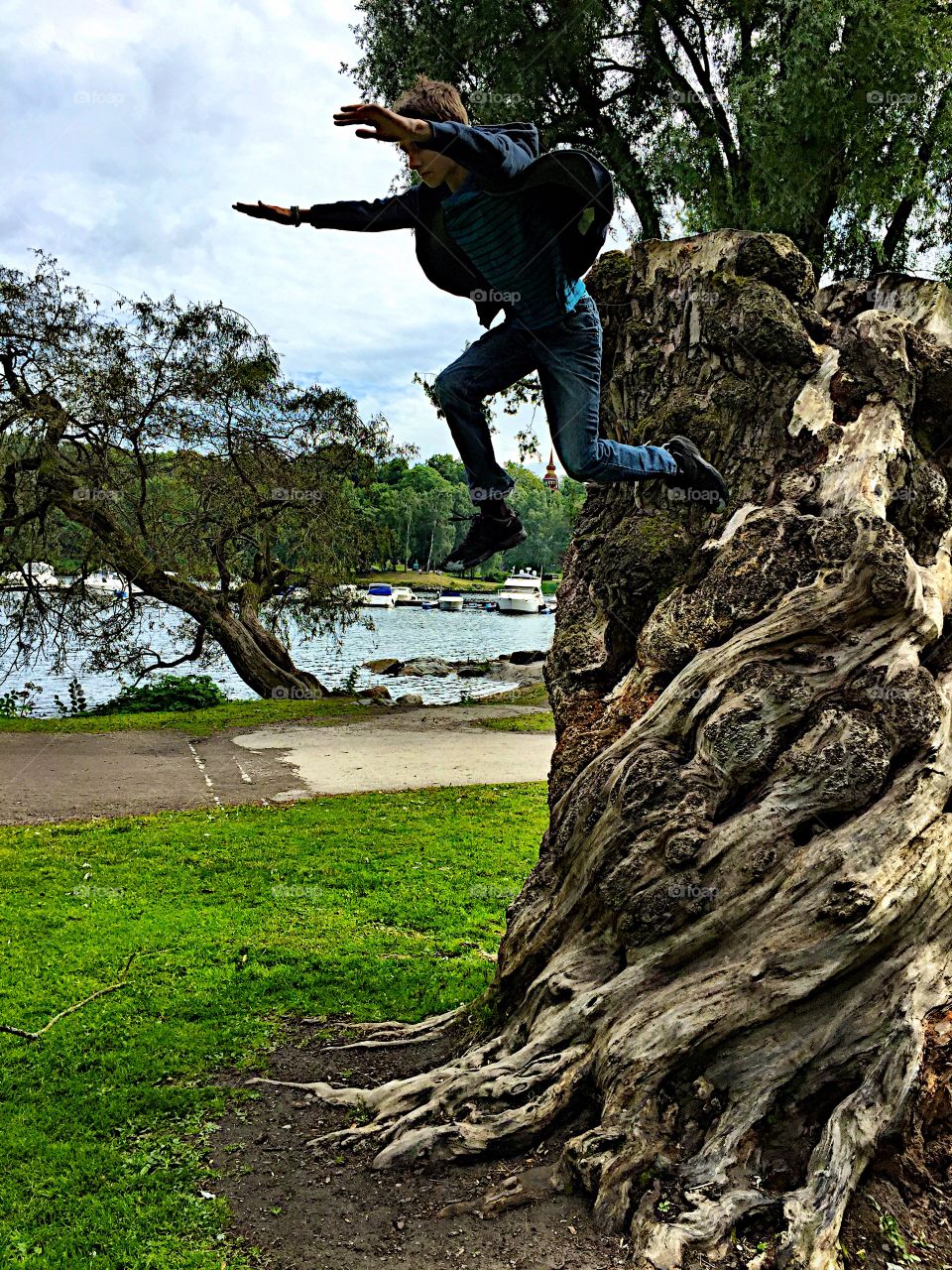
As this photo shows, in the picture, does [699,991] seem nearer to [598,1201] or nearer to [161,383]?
[598,1201]

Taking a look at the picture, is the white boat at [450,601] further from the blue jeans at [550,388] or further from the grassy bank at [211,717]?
the blue jeans at [550,388]

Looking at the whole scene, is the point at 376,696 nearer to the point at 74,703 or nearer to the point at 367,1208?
the point at 74,703

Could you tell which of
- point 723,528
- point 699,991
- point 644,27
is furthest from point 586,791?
point 644,27

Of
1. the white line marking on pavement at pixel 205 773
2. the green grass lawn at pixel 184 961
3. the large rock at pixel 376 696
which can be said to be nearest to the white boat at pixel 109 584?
the large rock at pixel 376 696

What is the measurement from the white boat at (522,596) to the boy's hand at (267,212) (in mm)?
47154

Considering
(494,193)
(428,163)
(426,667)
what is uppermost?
(428,163)

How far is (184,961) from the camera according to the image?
22.2 ft

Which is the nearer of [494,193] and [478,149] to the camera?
[478,149]

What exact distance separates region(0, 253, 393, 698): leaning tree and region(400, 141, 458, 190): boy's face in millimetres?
15299

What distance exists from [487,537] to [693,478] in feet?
3.56

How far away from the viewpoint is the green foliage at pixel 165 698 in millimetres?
18172

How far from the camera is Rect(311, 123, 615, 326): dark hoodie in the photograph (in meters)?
3.37

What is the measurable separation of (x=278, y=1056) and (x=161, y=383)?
1516 cm

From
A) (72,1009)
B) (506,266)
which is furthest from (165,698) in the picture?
(506,266)
